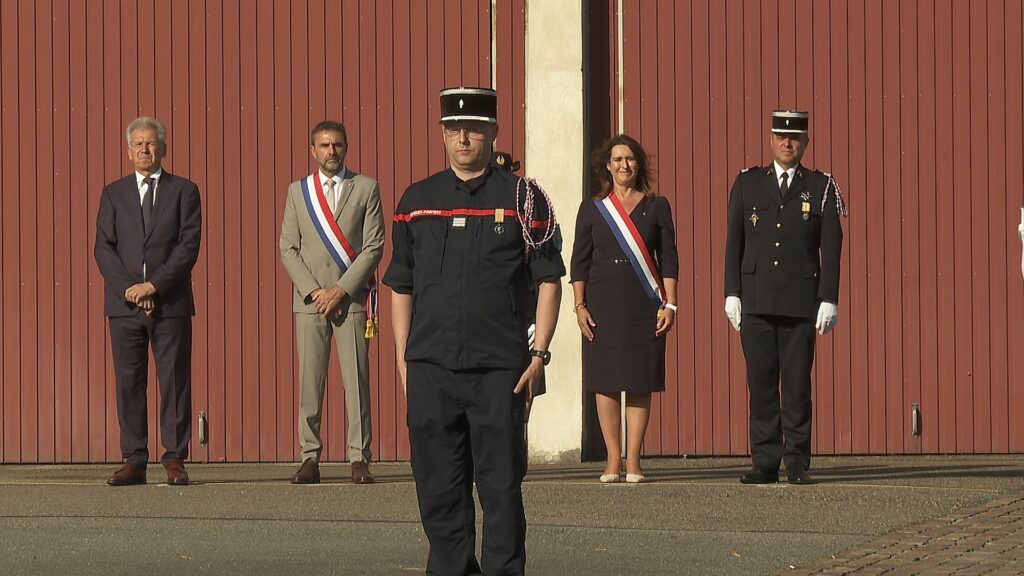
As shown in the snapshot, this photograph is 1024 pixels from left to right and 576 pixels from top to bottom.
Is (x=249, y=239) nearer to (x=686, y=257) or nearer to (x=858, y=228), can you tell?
(x=686, y=257)

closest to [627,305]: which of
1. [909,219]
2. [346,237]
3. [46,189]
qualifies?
[346,237]

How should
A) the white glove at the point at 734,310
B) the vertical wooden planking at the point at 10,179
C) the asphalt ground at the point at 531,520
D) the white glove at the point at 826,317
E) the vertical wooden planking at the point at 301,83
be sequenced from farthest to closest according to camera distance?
the vertical wooden planking at the point at 10,179 → the vertical wooden planking at the point at 301,83 → the white glove at the point at 734,310 → the white glove at the point at 826,317 → the asphalt ground at the point at 531,520

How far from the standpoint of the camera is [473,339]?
6.71 meters

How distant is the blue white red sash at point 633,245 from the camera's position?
1090 cm

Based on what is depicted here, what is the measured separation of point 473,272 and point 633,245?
4.21 metres

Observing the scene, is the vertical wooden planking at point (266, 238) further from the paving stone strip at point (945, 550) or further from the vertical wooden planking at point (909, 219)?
the paving stone strip at point (945, 550)

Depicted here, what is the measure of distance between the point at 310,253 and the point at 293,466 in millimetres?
2327

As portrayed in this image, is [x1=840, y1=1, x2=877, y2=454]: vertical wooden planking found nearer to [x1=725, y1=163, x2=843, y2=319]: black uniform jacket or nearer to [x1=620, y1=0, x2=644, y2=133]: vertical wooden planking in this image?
[x1=620, y1=0, x2=644, y2=133]: vertical wooden planking

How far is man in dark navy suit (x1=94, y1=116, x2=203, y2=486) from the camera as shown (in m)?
10.9

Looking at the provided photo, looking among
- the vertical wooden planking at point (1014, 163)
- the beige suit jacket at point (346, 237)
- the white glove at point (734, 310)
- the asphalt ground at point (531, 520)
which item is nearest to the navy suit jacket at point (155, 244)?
the beige suit jacket at point (346, 237)

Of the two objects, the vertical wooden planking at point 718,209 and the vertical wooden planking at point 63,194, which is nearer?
the vertical wooden planking at point 718,209

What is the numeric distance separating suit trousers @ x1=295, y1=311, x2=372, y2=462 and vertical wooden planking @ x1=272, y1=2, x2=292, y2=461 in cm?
212

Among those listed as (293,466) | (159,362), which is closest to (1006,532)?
(159,362)

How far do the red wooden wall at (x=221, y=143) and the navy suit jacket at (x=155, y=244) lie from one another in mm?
2141
